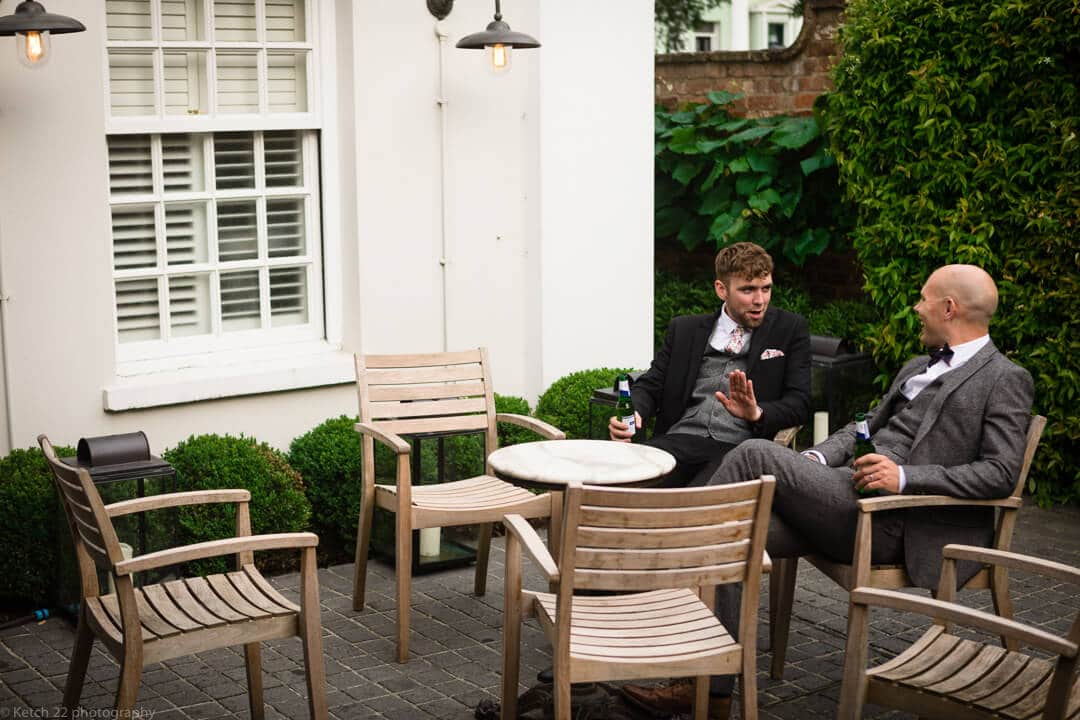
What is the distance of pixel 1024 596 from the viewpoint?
6.46m

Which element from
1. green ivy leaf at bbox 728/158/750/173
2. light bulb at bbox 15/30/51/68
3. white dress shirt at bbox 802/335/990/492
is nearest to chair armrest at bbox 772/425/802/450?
white dress shirt at bbox 802/335/990/492

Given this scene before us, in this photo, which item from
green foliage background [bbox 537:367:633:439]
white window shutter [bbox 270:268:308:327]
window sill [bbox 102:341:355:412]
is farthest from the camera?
green foliage background [bbox 537:367:633:439]

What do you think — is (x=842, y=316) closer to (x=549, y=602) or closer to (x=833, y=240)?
(x=833, y=240)

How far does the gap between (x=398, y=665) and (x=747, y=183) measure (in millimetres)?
5747

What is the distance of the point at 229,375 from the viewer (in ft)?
23.3

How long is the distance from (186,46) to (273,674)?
10.9 feet

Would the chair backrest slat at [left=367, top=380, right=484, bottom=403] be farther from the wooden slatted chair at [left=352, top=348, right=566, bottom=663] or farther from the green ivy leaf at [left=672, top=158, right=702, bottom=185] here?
the green ivy leaf at [left=672, top=158, right=702, bottom=185]

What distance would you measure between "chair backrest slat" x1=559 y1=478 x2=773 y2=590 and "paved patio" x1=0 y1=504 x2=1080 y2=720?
129 centimetres

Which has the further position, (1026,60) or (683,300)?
(683,300)

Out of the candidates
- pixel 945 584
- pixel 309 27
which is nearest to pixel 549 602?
pixel 945 584

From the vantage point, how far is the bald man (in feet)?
16.0

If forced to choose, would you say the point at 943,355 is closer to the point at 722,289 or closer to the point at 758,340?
the point at 758,340

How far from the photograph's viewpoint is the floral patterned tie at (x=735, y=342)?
615 centimetres

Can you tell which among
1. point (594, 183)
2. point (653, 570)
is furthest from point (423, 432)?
point (653, 570)
